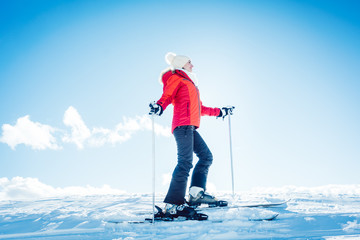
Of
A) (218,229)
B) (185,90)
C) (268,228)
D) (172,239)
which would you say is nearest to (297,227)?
(268,228)

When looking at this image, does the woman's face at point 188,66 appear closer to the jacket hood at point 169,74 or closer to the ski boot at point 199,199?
the jacket hood at point 169,74

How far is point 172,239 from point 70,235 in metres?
1.07

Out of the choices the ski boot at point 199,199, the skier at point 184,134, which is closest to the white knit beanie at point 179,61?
the skier at point 184,134

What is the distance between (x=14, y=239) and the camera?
8.02 ft

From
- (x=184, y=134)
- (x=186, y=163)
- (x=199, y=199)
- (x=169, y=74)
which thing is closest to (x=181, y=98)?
(x=169, y=74)

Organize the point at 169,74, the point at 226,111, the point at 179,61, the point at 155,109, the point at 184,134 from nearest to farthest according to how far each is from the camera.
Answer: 1. the point at 155,109
2. the point at 184,134
3. the point at 169,74
4. the point at 179,61
5. the point at 226,111

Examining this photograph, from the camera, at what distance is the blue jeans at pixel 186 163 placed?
3.20m

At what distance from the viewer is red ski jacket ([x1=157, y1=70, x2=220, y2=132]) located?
3.45m

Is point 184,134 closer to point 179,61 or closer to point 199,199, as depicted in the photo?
point 199,199

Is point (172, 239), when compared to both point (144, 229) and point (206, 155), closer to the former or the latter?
point (144, 229)

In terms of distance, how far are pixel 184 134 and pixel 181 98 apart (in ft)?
1.69

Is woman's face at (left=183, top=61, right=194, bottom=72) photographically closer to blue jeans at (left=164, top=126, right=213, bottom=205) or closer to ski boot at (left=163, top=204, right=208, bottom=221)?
blue jeans at (left=164, top=126, right=213, bottom=205)

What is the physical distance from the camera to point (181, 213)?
119 inches

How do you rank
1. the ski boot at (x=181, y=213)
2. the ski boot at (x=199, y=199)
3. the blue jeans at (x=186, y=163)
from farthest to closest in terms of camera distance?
the ski boot at (x=199, y=199)
the blue jeans at (x=186, y=163)
the ski boot at (x=181, y=213)
